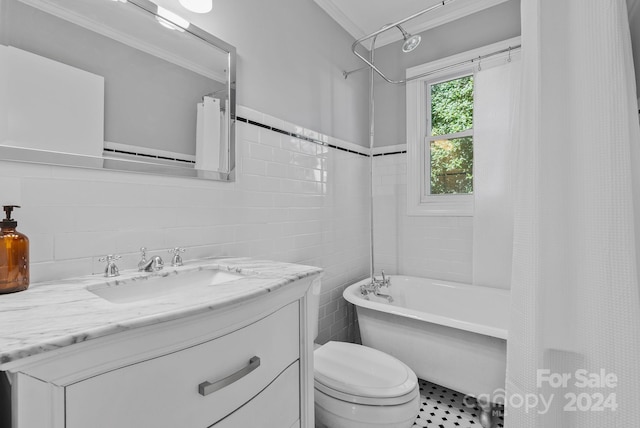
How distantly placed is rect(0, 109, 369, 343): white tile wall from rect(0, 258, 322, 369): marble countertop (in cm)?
16

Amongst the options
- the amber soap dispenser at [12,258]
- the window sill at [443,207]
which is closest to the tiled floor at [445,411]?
the window sill at [443,207]

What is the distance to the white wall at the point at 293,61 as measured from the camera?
1567 millimetres

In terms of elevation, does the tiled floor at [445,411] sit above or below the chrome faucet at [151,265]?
below

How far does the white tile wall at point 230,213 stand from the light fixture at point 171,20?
1.56ft

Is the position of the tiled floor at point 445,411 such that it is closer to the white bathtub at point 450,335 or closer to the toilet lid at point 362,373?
the white bathtub at point 450,335

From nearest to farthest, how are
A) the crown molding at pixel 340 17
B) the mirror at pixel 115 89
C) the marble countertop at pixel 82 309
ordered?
the marble countertop at pixel 82 309, the mirror at pixel 115 89, the crown molding at pixel 340 17

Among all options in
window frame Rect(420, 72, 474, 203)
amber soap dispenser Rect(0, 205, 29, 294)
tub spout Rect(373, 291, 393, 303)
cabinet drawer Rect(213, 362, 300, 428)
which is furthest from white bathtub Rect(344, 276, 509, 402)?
amber soap dispenser Rect(0, 205, 29, 294)

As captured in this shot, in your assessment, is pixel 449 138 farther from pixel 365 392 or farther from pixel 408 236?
pixel 365 392

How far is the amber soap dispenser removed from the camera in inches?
29.8

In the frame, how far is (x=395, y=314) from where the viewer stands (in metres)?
1.81

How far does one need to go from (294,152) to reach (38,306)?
146 cm

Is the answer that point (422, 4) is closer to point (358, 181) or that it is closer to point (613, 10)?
point (358, 181)

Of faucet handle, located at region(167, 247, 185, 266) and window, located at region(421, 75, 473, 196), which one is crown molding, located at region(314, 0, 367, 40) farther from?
faucet handle, located at region(167, 247, 185, 266)

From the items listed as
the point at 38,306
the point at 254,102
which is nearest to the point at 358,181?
the point at 254,102
